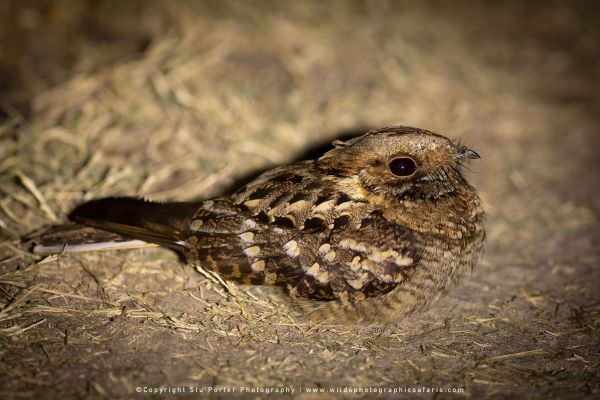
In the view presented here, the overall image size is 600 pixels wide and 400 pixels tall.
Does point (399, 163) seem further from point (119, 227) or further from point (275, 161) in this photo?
point (275, 161)

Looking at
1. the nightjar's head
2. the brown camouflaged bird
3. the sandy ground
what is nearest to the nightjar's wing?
the brown camouflaged bird

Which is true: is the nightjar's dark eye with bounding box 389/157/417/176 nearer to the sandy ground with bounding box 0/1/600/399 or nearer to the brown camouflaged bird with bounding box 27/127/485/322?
the brown camouflaged bird with bounding box 27/127/485/322

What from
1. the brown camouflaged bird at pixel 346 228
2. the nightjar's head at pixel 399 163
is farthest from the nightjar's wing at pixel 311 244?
the nightjar's head at pixel 399 163

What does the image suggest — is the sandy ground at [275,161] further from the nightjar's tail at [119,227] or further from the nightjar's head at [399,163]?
the nightjar's head at [399,163]

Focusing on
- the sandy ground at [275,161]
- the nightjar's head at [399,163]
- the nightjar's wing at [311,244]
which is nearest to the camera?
the sandy ground at [275,161]

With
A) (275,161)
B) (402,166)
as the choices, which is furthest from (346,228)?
(275,161)
